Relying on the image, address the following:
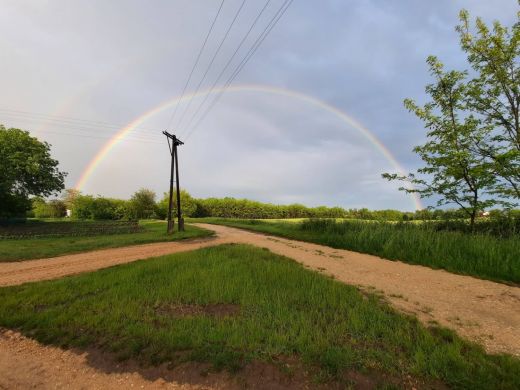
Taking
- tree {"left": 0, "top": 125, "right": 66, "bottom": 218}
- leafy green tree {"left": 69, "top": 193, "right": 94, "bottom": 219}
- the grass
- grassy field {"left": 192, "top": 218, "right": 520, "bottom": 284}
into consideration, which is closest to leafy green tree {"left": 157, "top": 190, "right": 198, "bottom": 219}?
leafy green tree {"left": 69, "top": 193, "right": 94, "bottom": 219}

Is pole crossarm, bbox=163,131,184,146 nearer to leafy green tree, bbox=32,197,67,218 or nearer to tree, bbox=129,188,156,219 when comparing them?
tree, bbox=129,188,156,219

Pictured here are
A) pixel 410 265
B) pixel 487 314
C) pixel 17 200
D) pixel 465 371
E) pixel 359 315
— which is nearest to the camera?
pixel 465 371

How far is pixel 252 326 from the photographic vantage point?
488 centimetres

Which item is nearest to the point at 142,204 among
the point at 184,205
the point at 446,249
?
the point at 184,205

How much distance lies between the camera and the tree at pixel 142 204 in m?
61.6

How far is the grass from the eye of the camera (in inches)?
150

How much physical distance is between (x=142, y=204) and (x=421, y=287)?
61.5 meters

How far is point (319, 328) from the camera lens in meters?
4.80

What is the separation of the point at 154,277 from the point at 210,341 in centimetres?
438

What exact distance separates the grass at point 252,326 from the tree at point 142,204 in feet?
186

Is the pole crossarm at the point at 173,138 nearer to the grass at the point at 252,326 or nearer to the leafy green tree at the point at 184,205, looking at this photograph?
the grass at the point at 252,326

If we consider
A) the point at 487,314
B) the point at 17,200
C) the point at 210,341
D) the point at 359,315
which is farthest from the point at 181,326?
the point at 17,200

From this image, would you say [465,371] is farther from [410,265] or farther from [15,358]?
[410,265]

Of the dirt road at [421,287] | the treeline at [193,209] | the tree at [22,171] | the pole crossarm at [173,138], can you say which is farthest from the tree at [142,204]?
the dirt road at [421,287]
